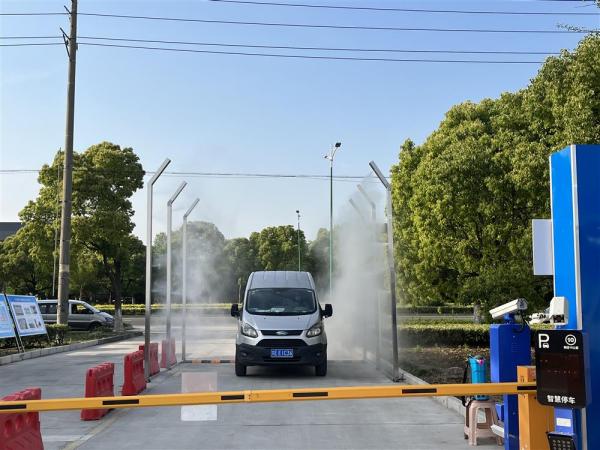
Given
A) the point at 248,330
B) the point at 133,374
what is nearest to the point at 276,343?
the point at 248,330

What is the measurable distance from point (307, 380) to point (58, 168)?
2316 centimetres

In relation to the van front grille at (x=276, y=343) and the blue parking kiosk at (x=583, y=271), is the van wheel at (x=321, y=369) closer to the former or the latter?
the van front grille at (x=276, y=343)

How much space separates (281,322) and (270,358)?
751 millimetres

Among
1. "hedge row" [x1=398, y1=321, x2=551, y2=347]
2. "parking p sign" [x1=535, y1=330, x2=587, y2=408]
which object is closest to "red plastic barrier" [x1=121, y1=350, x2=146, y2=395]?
"parking p sign" [x1=535, y1=330, x2=587, y2=408]

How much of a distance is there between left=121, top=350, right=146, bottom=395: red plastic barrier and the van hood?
245cm

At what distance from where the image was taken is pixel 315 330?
41.2 ft

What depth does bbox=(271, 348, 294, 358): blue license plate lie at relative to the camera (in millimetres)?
12195

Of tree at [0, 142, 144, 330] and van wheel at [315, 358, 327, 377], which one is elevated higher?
tree at [0, 142, 144, 330]

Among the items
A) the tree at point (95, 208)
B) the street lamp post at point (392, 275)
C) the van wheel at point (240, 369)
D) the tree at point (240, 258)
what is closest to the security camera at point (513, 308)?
the street lamp post at point (392, 275)

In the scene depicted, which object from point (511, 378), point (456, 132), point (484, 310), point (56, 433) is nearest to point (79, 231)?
point (456, 132)

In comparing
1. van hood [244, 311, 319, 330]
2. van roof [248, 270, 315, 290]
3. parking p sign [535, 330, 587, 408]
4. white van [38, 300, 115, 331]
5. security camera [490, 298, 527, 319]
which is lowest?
white van [38, 300, 115, 331]

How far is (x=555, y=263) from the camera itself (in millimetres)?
4930

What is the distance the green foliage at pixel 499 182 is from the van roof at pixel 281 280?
487 cm

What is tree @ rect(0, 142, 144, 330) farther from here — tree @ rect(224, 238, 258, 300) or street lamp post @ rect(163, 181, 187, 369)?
tree @ rect(224, 238, 258, 300)
